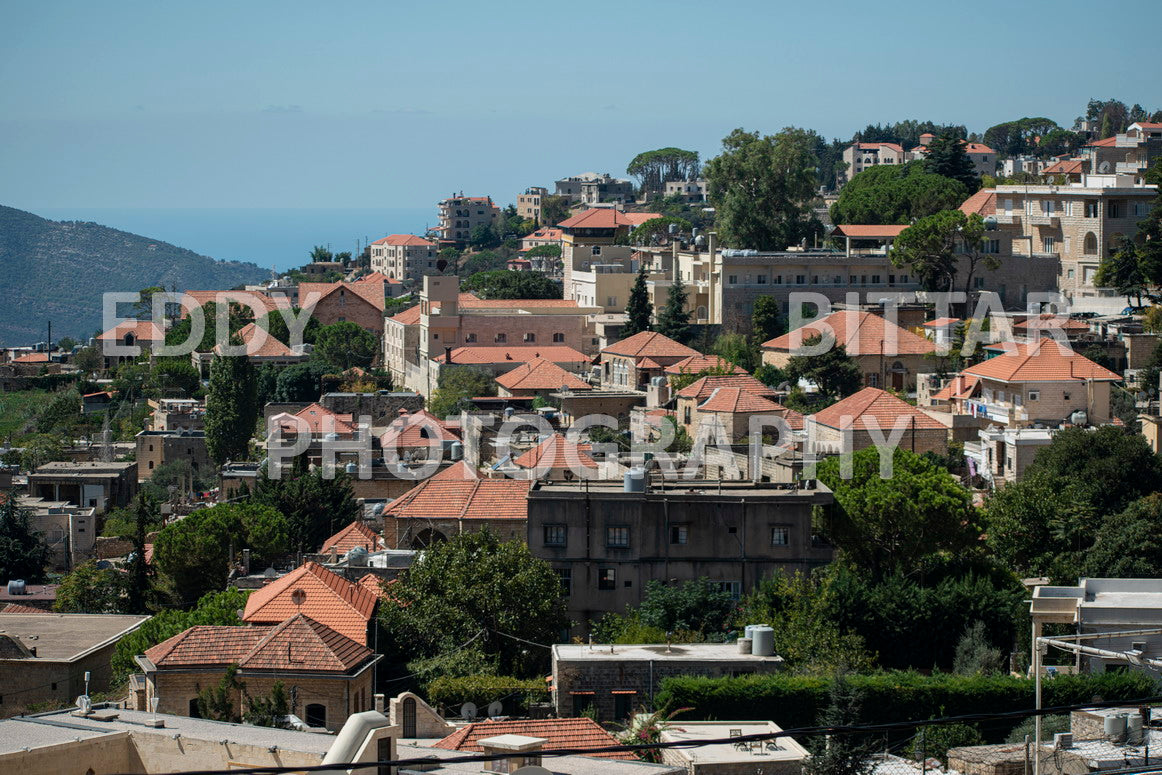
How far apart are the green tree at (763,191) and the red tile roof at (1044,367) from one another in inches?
775

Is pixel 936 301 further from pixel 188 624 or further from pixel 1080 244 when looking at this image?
pixel 188 624

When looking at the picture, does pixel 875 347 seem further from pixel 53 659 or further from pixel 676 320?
pixel 53 659

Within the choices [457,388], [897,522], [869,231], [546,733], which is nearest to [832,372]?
[457,388]

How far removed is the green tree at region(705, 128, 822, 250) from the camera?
60.8 meters

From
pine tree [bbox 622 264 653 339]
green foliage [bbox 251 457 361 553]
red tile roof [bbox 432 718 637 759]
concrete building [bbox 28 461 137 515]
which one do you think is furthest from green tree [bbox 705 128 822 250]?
red tile roof [bbox 432 718 637 759]

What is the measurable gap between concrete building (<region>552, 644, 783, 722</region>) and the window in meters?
4.68

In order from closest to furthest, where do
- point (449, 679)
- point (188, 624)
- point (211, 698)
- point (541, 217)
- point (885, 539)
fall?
point (211, 698)
point (449, 679)
point (188, 624)
point (885, 539)
point (541, 217)

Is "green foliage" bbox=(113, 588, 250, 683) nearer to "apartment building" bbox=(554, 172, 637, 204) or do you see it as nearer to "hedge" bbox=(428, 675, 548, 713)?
"hedge" bbox=(428, 675, 548, 713)

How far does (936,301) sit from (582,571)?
3206 centimetres

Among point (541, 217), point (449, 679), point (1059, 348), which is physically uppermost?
point (541, 217)

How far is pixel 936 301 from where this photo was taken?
180ft

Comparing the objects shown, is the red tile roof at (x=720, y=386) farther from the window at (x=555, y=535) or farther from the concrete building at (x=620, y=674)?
the concrete building at (x=620, y=674)

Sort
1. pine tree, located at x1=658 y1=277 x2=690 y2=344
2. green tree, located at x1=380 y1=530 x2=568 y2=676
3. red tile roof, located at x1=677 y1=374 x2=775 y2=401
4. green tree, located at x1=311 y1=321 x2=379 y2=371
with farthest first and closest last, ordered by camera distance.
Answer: green tree, located at x1=311 y1=321 x2=379 y2=371
pine tree, located at x1=658 y1=277 x2=690 y2=344
red tile roof, located at x1=677 y1=374 x2=775 y2=401
green tree, located at x1=380 y1=530 x2=568 y2=676

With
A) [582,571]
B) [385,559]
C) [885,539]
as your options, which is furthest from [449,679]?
[885,539]
